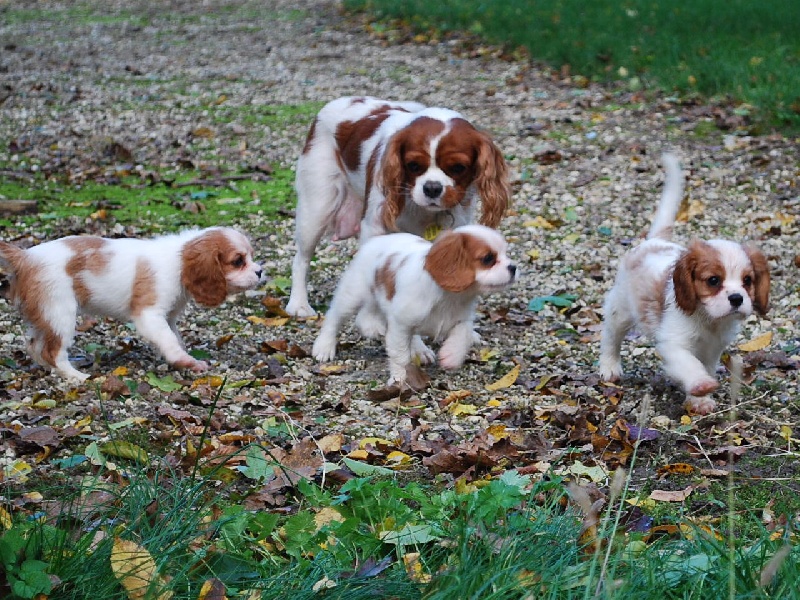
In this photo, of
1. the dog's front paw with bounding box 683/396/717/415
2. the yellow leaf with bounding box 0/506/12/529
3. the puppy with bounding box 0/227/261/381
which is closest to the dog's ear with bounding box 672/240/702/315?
the dog's front paw with bounding box 683/396/717/415

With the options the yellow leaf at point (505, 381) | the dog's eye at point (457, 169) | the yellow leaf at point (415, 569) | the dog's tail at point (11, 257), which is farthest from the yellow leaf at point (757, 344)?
the dog's tail at point (11, 257)

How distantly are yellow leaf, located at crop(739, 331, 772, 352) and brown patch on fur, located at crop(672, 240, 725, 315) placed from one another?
1103 mm

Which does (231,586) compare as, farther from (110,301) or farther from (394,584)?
(110,301)

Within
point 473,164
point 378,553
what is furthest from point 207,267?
point 378,553

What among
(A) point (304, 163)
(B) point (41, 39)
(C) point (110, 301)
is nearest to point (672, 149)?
(A) point (304, 163)

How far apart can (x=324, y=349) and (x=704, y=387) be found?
2137mm

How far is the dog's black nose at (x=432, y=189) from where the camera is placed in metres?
6.37

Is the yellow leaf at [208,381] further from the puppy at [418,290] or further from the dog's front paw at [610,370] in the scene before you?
the dog's front paw at [610,370]

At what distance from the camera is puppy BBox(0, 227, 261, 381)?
568 cm

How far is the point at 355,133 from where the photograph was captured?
7172 mm

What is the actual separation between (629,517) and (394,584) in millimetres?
1221

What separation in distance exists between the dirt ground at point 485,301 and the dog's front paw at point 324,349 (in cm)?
10

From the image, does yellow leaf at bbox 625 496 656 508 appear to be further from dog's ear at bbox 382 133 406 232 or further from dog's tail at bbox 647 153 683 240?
dog's ear at bbox 382 133 406 232

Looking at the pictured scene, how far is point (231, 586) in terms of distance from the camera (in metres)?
3.18
